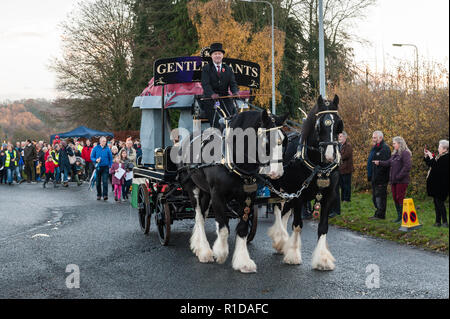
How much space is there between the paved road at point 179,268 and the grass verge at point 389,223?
0.26 m

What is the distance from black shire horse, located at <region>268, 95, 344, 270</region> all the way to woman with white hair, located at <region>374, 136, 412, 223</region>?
3.38 metres

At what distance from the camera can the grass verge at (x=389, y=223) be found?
7355 millimetres

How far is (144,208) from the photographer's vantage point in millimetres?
9633

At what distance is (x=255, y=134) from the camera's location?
20.8 ft

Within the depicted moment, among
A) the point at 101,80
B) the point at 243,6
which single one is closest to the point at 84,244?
the point at 243,6

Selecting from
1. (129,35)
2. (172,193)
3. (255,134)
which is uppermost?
(129,35)

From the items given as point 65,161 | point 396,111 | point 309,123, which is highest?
point 396,111

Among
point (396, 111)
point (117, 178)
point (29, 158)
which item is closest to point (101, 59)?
point (29, 158)

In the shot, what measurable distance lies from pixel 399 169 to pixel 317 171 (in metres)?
3.90

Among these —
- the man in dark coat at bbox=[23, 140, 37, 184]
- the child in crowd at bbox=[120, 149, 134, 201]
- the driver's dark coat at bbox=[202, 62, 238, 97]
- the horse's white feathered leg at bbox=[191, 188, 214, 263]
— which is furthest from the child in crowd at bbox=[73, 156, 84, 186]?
the driver's dark coat at bbox=[202, 62, 238, 97]

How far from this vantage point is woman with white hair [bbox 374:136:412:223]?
9.75 m

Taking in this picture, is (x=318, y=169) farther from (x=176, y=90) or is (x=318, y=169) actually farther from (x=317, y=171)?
(x=176, y=90)
